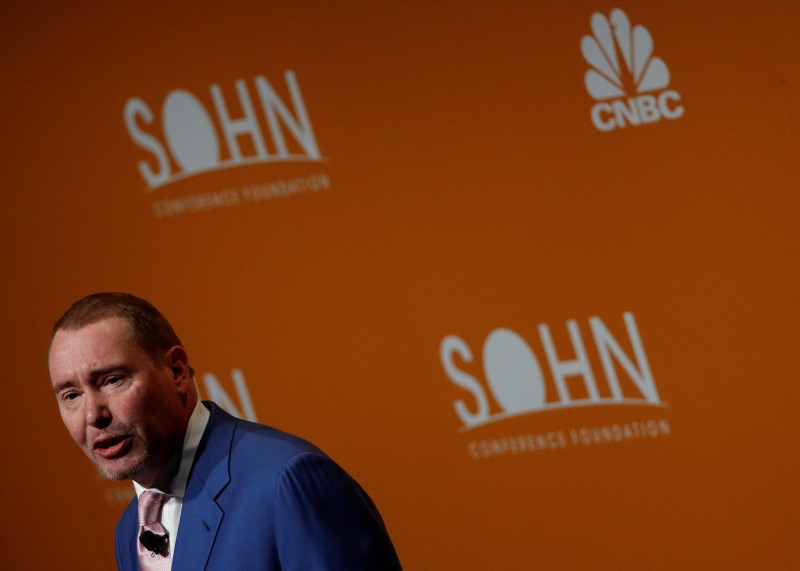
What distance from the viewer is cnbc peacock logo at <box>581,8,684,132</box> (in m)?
3.12

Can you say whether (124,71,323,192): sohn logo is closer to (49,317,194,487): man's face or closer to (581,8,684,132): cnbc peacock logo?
(581,8,684,132): cnbc peacock logo

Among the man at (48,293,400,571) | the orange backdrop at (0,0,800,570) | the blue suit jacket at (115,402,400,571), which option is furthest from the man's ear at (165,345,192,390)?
the orange backdrop at (0,0,800,570)

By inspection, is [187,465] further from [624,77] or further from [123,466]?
[624,77]

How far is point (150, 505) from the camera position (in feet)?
5.41

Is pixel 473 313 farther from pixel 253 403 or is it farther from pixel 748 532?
pixel 748 532

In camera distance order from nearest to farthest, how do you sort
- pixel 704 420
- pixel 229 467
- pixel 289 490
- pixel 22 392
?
pixel 289 490, pixel 229 467, pixel 704 420, pixel 22 392

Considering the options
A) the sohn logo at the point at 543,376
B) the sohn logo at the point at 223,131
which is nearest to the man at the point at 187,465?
the sohn logo at the point at 543,376

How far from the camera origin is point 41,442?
3744 mm

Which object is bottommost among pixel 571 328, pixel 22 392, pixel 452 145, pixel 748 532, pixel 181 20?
pixel 748 532

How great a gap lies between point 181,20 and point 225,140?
17.4 inches

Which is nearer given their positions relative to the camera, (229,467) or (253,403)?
(229,467)

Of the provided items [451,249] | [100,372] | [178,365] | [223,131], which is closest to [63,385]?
[100,372]

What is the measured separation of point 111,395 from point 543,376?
195 centimetres

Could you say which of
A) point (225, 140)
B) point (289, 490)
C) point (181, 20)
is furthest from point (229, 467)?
point (181, 20)
